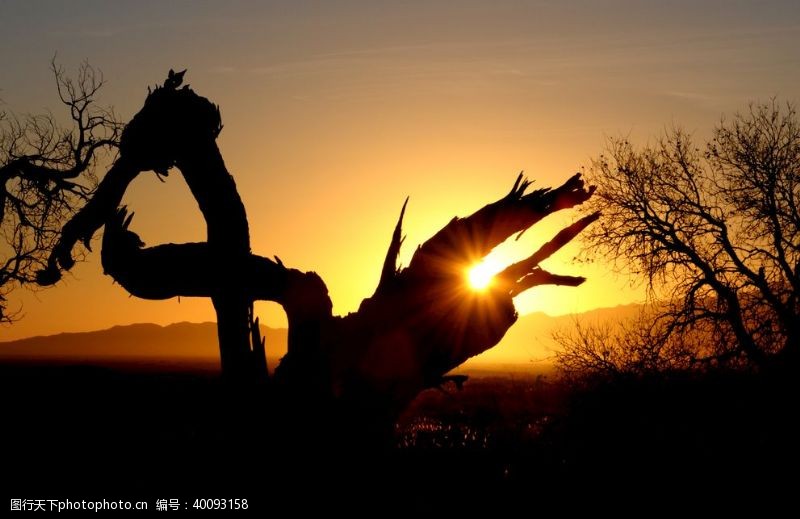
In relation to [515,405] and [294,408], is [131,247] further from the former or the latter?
[515,405]

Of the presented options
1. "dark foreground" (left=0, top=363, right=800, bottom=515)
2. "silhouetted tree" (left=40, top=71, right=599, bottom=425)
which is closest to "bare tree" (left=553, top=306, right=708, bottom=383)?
"dark foreground" (left=0, top=363, right=800, bottom=515)

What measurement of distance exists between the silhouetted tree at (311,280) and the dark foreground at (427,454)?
60 cm

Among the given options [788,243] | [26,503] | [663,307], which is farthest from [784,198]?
[26,503]

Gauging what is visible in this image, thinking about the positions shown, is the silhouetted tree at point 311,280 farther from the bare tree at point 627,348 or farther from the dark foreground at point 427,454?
the bare tree at point 627,348

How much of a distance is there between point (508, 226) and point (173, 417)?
15.5m

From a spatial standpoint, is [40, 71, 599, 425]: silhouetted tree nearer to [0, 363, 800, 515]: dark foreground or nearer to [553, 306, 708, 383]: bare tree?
[0, 363, 800, 515]: dark foreground

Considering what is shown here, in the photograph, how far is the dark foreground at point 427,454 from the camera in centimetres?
817

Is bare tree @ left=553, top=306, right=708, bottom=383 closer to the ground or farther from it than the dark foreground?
farther from it

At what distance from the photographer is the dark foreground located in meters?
8.17

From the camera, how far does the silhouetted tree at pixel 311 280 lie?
27.1 feet

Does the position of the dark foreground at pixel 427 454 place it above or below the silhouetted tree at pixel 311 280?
below

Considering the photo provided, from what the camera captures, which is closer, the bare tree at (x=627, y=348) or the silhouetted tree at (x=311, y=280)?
the silhouetted tree at (x=311, y=280)

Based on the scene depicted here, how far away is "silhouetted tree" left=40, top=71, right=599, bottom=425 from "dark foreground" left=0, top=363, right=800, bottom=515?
60 cm

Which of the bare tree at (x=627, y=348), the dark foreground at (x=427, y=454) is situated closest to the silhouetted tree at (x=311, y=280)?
the dark foreground at (x=427, y=454)
